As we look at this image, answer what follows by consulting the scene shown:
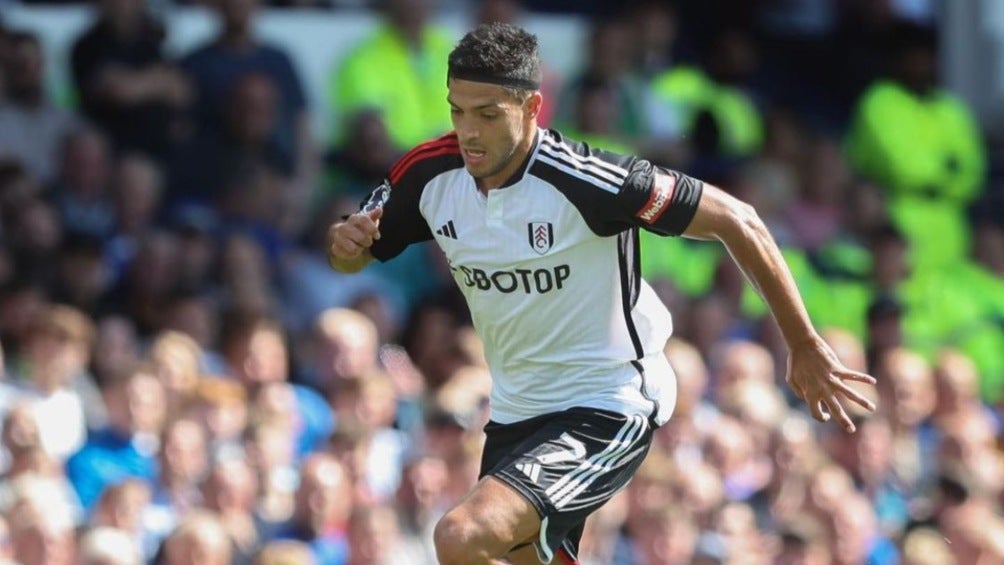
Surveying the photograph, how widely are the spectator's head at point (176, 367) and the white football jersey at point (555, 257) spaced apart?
9.48 ft

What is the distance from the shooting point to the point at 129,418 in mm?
9125

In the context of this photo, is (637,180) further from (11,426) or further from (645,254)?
(645,254)

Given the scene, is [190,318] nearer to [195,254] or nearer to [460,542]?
[195,254]

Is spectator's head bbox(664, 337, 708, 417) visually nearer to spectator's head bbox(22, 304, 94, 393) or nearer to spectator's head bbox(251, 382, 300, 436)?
spectator's head bbox(251, 382, 300, 436)

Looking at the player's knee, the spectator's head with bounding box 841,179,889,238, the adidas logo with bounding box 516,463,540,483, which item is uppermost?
the adidas logo with bounding box 516,463,540,483

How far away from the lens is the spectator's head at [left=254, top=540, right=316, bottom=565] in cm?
862

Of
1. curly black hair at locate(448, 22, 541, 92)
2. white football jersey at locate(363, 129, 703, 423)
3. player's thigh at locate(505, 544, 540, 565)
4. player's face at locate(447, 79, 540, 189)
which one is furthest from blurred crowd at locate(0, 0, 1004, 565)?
curly black hair at locate(448, 22, 541, 92)

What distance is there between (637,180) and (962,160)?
8.08 metres

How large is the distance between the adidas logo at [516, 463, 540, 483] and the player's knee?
273 mm

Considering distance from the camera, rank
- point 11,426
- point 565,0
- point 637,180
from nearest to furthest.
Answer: point 637,180 < point 11,426 < point 565,0

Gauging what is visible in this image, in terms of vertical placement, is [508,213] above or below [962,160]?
above

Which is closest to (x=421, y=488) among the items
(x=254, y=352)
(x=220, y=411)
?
(x=220, y=411)

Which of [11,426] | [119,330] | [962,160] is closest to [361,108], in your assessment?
[119,330]

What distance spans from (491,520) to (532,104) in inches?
50.0
